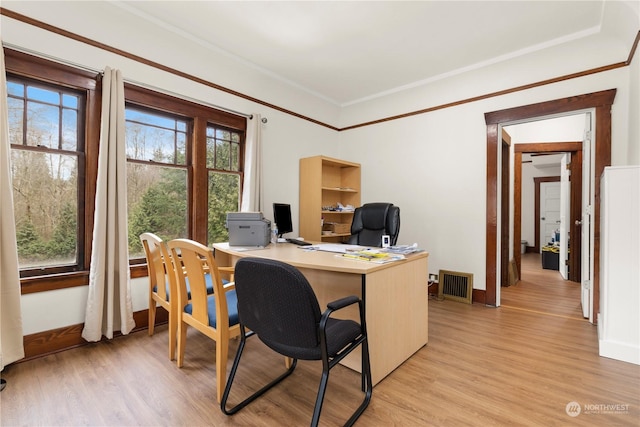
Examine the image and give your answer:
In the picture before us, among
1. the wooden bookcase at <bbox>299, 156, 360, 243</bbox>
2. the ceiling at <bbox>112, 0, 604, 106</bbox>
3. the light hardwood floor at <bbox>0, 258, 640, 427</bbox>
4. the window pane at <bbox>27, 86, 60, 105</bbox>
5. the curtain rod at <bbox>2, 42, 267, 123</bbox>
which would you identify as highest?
the ceiling at <bbox>112, 0, 604, 106</bbox>

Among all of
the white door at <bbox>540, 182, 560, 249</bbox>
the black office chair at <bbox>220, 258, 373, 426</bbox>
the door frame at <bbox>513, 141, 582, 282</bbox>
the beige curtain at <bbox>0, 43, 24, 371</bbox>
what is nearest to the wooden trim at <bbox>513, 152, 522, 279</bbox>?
the door frame at <bbox>513, 141, 582, 282</bbox>

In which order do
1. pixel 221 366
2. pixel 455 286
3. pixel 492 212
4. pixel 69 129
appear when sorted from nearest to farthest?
pixel 221 366
pixel 69 129
pixel 492 212
pixel 455 286

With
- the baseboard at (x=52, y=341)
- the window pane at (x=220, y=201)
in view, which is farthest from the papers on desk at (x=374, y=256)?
the baseboard at (x=52, y=341)

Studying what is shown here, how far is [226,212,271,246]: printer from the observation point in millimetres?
2693

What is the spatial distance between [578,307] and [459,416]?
2.87m

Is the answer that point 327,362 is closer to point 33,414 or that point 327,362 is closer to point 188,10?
point 33,414

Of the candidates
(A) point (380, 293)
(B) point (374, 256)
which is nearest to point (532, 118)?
(B) point (374, 256)

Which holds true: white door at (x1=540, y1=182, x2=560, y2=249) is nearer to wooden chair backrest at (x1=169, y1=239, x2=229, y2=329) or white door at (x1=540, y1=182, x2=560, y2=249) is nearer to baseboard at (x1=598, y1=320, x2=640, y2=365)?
baseboard at (x1=598, y1=320, x2=640, y2=365)

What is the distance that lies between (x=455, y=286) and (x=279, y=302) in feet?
10.5

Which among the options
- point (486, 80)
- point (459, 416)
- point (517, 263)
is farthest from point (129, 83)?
point (517, 263)

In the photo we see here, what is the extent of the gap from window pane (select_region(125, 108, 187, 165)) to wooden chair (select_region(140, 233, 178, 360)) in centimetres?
99

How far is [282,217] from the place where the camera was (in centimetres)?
362

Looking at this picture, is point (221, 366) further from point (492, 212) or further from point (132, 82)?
point (492, 212)

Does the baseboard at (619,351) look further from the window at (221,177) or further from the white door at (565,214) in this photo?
the window at (221,177)
